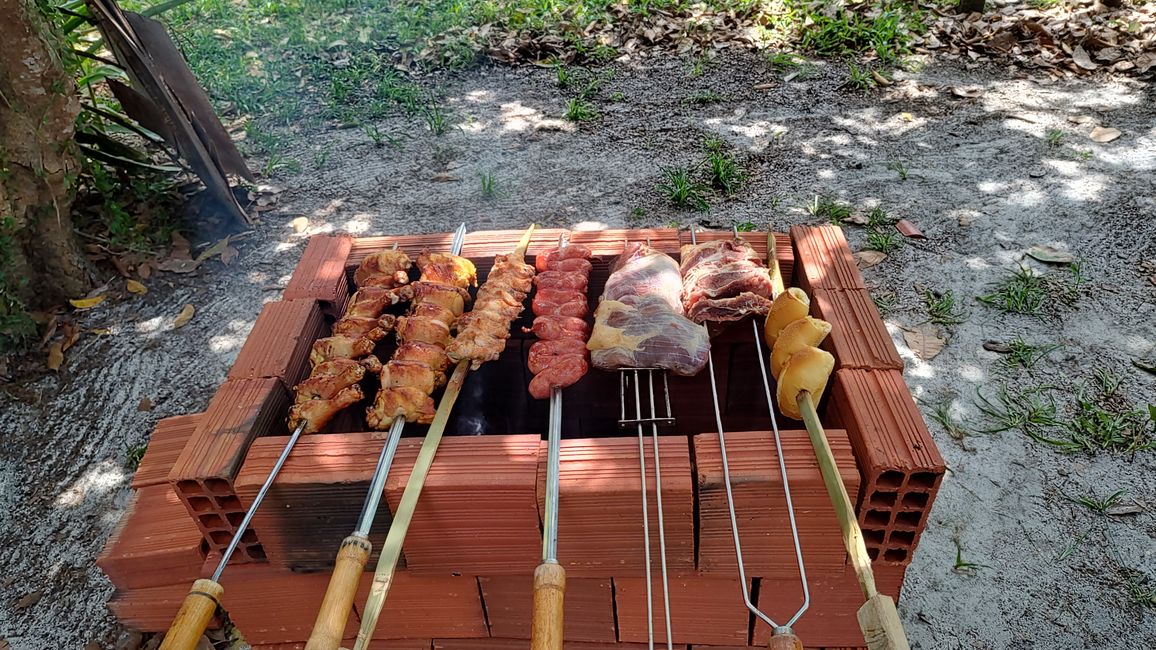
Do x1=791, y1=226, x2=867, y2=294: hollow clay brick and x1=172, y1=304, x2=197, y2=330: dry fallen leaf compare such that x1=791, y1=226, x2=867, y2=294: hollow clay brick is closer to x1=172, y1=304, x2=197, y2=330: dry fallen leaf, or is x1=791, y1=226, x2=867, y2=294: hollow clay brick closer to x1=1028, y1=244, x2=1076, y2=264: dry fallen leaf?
x1=1028, y1=244, x2=1076, y2=264: dry fallen leaf

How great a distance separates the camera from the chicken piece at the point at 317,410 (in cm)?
225

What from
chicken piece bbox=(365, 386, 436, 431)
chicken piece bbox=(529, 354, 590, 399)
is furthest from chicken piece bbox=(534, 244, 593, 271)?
chicken piece bbox=(365, 386, 436, 431)

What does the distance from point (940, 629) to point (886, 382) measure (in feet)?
4.48

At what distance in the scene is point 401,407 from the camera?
2.23 m

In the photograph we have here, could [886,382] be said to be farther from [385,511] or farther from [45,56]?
[45,56]

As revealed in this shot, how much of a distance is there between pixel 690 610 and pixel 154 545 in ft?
6.20

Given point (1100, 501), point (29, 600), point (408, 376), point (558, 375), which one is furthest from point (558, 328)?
point (29, 600)

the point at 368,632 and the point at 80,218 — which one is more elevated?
the point at 368,632

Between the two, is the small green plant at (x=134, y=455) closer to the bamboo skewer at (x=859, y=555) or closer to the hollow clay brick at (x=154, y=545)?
the hollow clay brick at (x=154, y=545)

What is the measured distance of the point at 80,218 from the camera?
5430 millimetres

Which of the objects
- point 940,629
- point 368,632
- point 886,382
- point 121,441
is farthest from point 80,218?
point 940,629

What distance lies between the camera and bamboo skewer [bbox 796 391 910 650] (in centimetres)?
136

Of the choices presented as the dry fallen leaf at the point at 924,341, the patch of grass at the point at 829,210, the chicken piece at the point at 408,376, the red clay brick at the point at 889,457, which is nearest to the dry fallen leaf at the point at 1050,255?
the dry fallen leaf at the point at 924,341

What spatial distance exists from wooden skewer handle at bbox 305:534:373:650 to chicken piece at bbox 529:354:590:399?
2.61 ft
